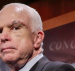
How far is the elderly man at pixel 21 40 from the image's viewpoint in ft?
2.04

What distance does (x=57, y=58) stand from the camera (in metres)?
→ 1.33

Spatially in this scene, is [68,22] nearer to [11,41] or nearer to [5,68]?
[5,68]

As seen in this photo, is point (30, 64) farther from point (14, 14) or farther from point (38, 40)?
point (14, 14)

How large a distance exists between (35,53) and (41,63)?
5 cm

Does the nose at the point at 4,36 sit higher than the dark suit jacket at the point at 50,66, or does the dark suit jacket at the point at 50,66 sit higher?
the nose at the point at 4,36

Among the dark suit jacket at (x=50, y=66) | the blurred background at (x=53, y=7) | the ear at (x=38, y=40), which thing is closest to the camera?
the dark suit jacket at (x=50, y=66)

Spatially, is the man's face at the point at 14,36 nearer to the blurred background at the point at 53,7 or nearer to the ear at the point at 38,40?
the ear at the point at 38,40

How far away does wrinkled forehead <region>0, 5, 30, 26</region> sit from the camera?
2.19 feet

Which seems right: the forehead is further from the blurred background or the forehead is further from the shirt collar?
the blurred background

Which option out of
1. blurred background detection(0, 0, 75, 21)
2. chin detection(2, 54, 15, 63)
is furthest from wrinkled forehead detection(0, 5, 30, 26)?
blurred background detection(0, 0, 75, 21)

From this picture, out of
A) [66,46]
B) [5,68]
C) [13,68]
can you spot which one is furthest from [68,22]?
[13,68]

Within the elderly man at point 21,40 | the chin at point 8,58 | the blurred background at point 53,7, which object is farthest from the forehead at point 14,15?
the blurred background at point 53,7

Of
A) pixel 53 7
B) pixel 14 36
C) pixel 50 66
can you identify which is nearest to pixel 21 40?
pixel 14 36

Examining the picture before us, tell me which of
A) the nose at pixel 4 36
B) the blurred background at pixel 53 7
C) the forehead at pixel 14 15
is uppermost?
the forehead at pixel 14 15
